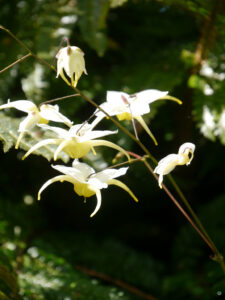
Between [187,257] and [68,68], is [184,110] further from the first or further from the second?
[68,68]

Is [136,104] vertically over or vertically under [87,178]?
over

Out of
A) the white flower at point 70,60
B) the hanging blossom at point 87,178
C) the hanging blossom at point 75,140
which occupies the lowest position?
the hanging blossom at point 87,178

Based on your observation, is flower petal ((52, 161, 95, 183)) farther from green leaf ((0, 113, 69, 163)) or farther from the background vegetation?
the background vegetation

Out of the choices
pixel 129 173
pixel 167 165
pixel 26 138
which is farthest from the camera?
pixel 129 173

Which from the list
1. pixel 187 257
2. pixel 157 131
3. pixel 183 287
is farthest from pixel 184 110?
pixel 183 287

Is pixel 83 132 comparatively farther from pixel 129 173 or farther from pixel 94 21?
pixel 94 21

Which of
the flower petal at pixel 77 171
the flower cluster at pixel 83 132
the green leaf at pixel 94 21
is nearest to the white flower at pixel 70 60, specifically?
the flower cluster at pixel 83 132

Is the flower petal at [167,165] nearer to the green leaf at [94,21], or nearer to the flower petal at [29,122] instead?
the flower petal at [29,122]

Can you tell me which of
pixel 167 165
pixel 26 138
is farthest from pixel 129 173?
pixel 167 165
